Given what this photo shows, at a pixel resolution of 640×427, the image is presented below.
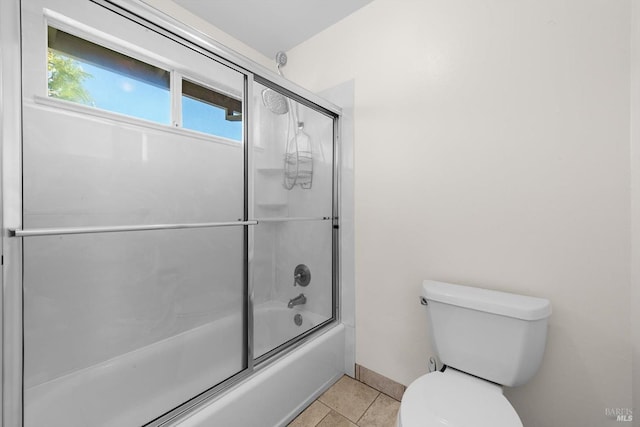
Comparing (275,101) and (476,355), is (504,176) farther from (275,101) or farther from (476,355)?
Result: (275,101)

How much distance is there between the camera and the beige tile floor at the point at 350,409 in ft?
4.32

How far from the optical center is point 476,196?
4.09 feet

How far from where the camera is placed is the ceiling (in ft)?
5.23

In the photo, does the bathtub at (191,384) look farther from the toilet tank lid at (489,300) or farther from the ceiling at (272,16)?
the ceiling at (272,16)

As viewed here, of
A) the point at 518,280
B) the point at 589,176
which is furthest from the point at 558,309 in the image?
the point at 589,176

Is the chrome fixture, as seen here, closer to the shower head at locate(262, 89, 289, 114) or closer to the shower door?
the shower door

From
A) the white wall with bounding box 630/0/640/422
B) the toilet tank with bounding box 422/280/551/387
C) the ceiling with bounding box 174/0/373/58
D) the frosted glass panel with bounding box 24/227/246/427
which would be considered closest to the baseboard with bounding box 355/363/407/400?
the toilet tank with bounding box 422/280/551/387

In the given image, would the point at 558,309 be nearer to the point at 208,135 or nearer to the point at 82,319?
the point at 208,135

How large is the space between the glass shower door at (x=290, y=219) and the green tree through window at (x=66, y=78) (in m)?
0.71

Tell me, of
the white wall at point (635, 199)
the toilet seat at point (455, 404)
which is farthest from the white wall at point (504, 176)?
the toilet seat at point (455, 404)

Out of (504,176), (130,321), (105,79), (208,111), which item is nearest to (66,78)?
(105,79)

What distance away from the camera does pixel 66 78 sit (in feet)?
3.43

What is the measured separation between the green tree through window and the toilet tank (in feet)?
5.74

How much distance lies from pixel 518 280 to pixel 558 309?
0.16m
